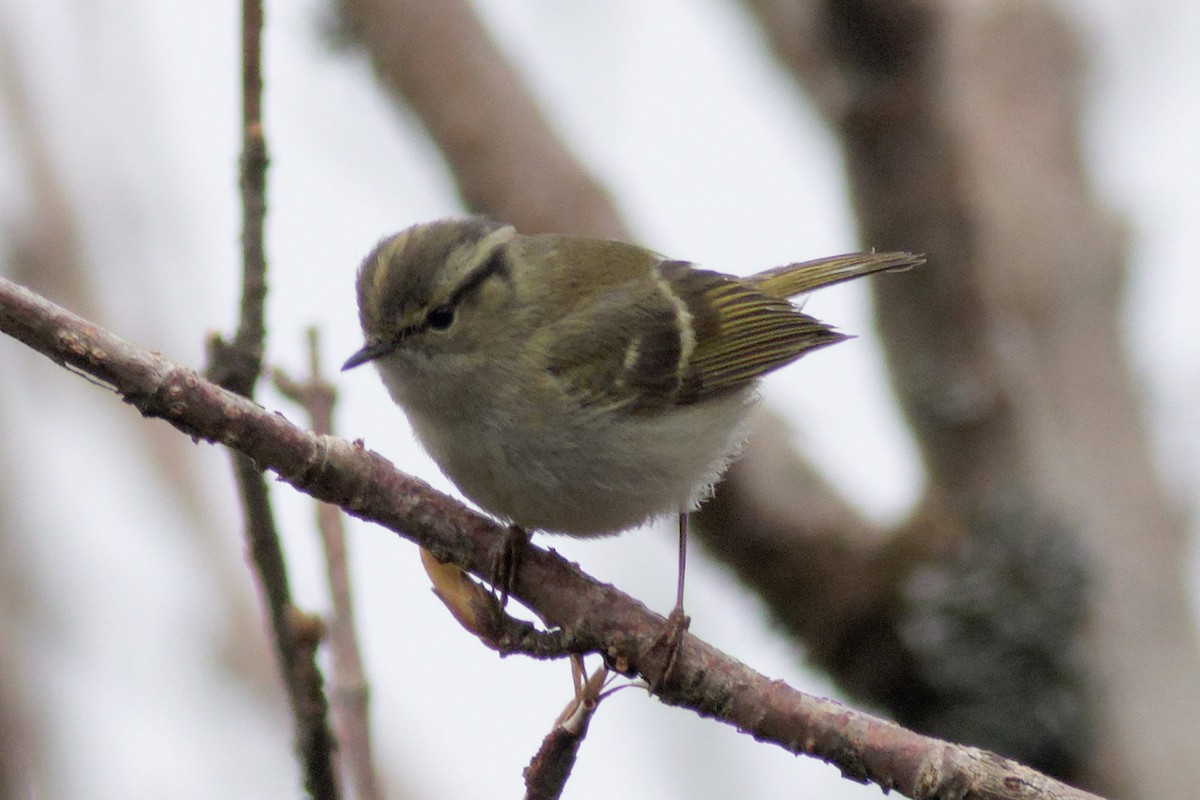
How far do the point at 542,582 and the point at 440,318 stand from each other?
1235 millimetres

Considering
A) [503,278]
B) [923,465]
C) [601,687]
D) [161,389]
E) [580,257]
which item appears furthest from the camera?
[923,465]

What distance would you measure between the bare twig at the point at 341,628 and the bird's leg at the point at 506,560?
284mm

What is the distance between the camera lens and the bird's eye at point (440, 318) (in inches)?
130

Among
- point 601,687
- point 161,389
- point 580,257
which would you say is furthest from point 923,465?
point 161,389

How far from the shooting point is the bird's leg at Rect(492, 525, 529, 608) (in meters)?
2.21

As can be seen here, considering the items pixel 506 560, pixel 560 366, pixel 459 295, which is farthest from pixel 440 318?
pixel 506 560

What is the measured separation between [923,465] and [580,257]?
2009mm

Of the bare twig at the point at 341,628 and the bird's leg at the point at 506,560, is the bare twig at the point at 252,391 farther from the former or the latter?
the bird's leg at the point at 506,560

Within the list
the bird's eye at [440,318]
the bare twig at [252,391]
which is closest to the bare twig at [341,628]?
the bare twig at [252,391]

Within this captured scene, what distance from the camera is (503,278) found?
11.7ft

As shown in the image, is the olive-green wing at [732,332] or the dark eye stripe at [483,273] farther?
the olive-green wing at [732,332]

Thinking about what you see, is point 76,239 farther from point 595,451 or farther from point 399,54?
point 595,451

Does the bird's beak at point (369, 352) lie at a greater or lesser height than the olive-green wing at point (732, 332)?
lesser

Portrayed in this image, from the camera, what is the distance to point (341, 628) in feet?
7.50
